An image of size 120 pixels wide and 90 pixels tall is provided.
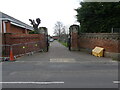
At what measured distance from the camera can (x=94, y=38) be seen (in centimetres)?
1518

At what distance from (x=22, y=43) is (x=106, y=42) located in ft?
26.0

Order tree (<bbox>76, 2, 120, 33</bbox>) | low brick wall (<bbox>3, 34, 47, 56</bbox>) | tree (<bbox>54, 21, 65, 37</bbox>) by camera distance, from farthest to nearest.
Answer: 1. tree (<bbox>54, 21, 65, 37</bbox>)
2. tree (<bbox>76, 2, 120, 33</bbox>)
3. low brick wall (<bbox>3, 34, 47, 56</bbox>)

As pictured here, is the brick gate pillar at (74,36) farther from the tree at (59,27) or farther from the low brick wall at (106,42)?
the tree at (59,27)

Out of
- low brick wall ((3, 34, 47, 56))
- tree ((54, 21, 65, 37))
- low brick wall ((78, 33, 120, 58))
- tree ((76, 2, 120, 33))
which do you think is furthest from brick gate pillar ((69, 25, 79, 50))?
tree ((54, 21, 65, 37))

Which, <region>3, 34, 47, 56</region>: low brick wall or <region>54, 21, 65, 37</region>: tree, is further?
<region>54, 21, 65, 37</region>: tree

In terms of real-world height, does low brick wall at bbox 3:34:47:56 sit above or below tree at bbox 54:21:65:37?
below

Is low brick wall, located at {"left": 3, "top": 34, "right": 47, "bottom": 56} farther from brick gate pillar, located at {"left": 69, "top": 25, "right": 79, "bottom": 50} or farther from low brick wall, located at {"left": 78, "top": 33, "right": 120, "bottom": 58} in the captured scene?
low brick wall, located at {"left": 78, "top": 33, "right": 120, "bottom": 58}

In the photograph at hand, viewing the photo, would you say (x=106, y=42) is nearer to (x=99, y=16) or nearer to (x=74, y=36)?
(x=74, y=36)

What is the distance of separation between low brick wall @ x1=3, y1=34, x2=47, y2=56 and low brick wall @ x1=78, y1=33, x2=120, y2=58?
5.12 m

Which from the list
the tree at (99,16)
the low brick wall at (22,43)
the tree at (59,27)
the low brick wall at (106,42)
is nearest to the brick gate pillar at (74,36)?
the low brick wall at (106,42)

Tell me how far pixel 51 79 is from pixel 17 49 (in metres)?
8.41

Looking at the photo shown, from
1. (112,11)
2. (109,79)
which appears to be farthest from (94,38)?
(109,79)

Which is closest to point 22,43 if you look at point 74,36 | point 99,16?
point 74,36

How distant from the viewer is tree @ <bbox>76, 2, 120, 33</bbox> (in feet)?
61.1
